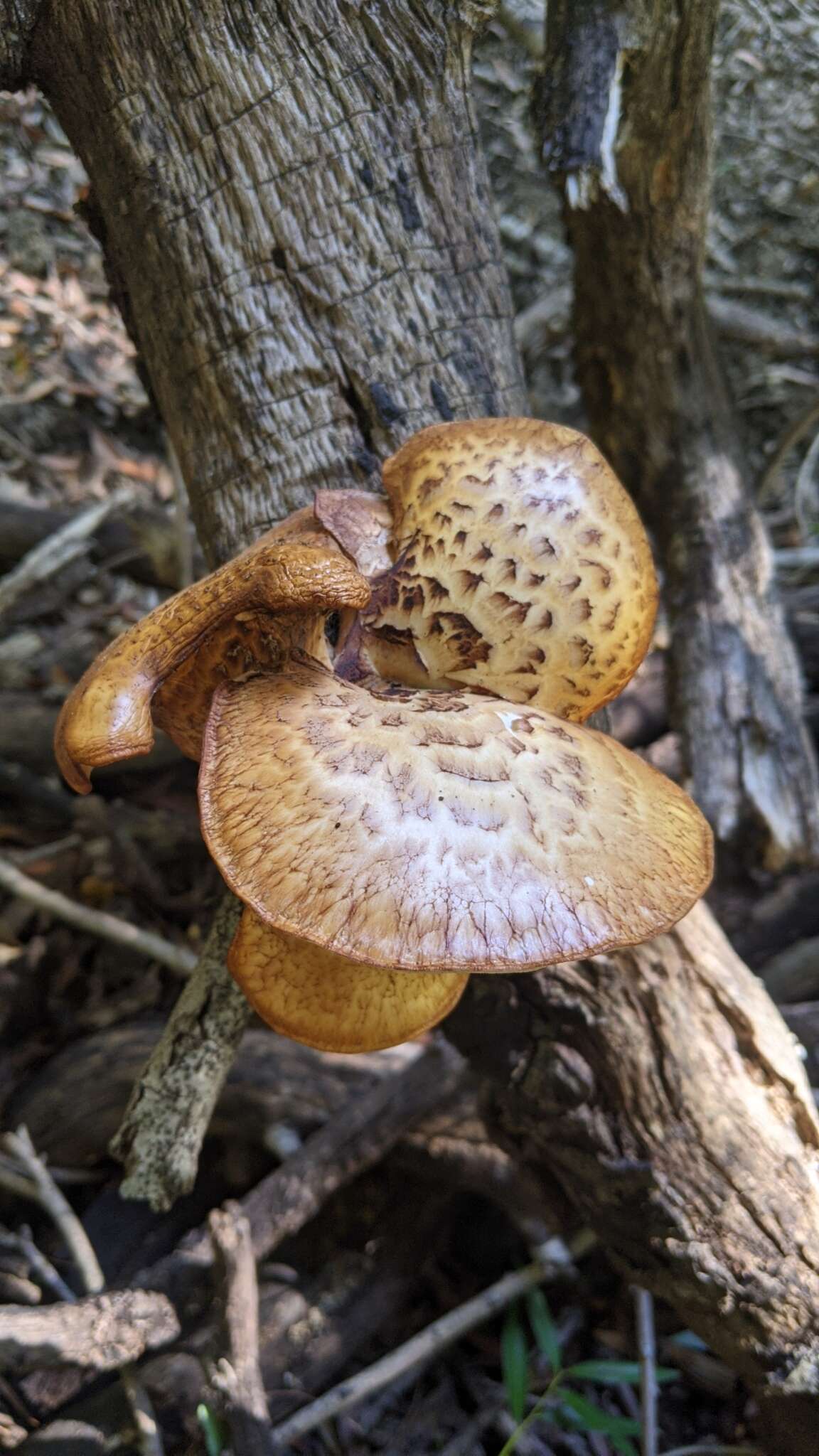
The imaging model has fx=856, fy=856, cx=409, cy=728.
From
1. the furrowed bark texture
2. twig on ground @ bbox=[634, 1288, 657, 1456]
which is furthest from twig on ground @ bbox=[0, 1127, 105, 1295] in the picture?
the furrowed bark texture

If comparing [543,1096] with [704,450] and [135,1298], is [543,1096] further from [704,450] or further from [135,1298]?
[704,450]

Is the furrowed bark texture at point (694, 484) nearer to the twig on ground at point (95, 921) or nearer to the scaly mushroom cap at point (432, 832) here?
the scaly mushroom cap at point (432, 832)

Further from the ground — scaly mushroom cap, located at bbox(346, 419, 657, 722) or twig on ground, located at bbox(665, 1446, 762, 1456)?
scaly mushroom cap, located at bbox(346, 419, 657, 722)

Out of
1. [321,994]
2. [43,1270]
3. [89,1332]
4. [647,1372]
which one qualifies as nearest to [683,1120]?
[321,994]

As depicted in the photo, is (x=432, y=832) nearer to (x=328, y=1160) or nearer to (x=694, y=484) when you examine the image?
(x=328, y=1160)

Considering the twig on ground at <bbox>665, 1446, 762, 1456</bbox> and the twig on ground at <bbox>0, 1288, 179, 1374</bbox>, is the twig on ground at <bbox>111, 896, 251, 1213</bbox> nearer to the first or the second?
the twig on ground at <bbox>0, 1288, 179, 1374</bbox>

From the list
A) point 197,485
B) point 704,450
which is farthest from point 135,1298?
point 704,450
